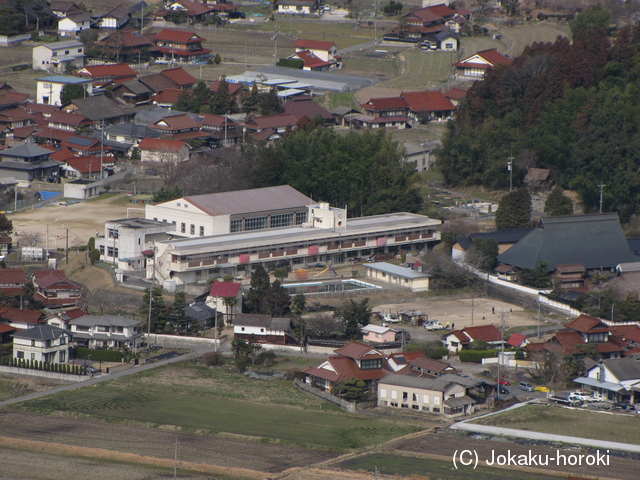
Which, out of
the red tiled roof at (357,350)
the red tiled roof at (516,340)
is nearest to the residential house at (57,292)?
the red tiled roof at (357,350)

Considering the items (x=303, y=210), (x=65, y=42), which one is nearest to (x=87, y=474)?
(x=303, y=210)

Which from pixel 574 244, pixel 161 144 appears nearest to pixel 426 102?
pixel 161 144

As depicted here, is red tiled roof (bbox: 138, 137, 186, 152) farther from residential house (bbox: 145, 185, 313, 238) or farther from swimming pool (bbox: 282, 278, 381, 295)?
swimming pool (bbox: 282, 278, 381, 295)

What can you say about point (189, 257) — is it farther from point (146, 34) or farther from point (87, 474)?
point (146, 34)

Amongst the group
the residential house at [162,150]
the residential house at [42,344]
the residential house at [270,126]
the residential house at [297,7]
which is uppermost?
the residential house at [297,7]

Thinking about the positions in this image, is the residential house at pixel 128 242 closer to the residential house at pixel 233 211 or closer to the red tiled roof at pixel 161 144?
the residential house at pixel 233 211
